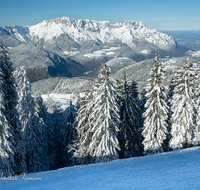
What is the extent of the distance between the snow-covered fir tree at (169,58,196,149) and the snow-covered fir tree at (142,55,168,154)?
1.51 metres

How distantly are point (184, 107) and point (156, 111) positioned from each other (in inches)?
126

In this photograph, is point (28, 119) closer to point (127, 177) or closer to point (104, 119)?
point (104, 119)

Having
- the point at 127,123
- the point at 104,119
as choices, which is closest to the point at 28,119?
the point at 104,119

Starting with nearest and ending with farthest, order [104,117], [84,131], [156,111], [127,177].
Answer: [127,177] < [104,117] < [156,111] < [84,131]

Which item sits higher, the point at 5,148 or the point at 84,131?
the point at 5,148

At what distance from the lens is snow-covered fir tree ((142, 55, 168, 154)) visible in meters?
19.4

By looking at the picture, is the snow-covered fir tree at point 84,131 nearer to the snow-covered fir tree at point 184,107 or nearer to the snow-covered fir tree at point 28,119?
the snow-covered fir tree at point 28,119

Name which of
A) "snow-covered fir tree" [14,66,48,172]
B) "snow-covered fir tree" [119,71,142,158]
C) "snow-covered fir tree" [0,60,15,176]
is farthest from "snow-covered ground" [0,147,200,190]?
"snow-covered fir tree" [14,66,48,172]

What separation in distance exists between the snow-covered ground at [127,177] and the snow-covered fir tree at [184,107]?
7.77m

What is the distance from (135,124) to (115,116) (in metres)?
5.32

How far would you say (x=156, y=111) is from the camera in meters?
20.1

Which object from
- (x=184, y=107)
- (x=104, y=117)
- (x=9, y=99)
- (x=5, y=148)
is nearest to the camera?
(x=5, y=148)

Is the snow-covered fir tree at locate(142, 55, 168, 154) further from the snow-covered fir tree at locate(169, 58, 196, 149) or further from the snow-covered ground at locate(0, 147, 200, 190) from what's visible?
the snow-covered ground at locate(0, 147, 200, 190)

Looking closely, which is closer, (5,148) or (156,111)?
(5,148)
